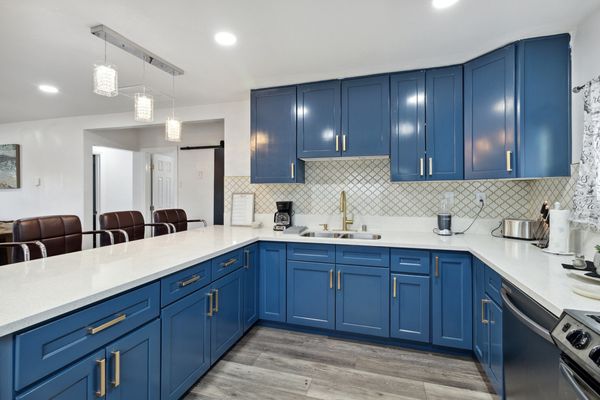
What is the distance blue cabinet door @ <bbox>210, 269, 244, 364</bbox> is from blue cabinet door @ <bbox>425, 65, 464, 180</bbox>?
1914 millimetres

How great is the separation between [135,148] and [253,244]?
142 inches

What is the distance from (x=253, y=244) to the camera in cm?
256

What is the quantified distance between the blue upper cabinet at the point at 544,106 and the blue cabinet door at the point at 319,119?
4.61ft

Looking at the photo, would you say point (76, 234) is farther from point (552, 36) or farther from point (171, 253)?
point (552, 36)

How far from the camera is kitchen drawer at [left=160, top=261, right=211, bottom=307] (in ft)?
4.94

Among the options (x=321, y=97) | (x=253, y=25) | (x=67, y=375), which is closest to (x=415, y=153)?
(x=321, y=97)

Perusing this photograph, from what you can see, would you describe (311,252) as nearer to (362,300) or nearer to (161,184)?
(362,300)

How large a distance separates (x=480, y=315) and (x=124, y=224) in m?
3.39

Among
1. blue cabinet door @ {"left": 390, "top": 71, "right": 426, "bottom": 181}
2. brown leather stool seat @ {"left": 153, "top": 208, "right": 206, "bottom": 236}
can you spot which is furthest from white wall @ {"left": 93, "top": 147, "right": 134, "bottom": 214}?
blue cabinet door @ {"left": 390, "top": 71, "right": 426, "bottom": 181}

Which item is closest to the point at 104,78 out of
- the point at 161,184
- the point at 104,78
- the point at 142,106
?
the point at 104,78

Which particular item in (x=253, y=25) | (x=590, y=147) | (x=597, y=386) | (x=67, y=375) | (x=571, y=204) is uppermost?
(x=253, y=25)

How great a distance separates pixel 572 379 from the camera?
0.90m

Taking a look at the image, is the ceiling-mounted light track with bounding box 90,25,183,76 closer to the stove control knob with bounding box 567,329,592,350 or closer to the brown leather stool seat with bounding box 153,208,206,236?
the brown leather stool seat with bounding box 153,208,206,236

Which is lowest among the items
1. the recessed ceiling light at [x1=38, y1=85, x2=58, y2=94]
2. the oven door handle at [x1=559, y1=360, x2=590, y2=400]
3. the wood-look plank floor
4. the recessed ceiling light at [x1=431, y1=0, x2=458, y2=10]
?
the wood-look plank floor
